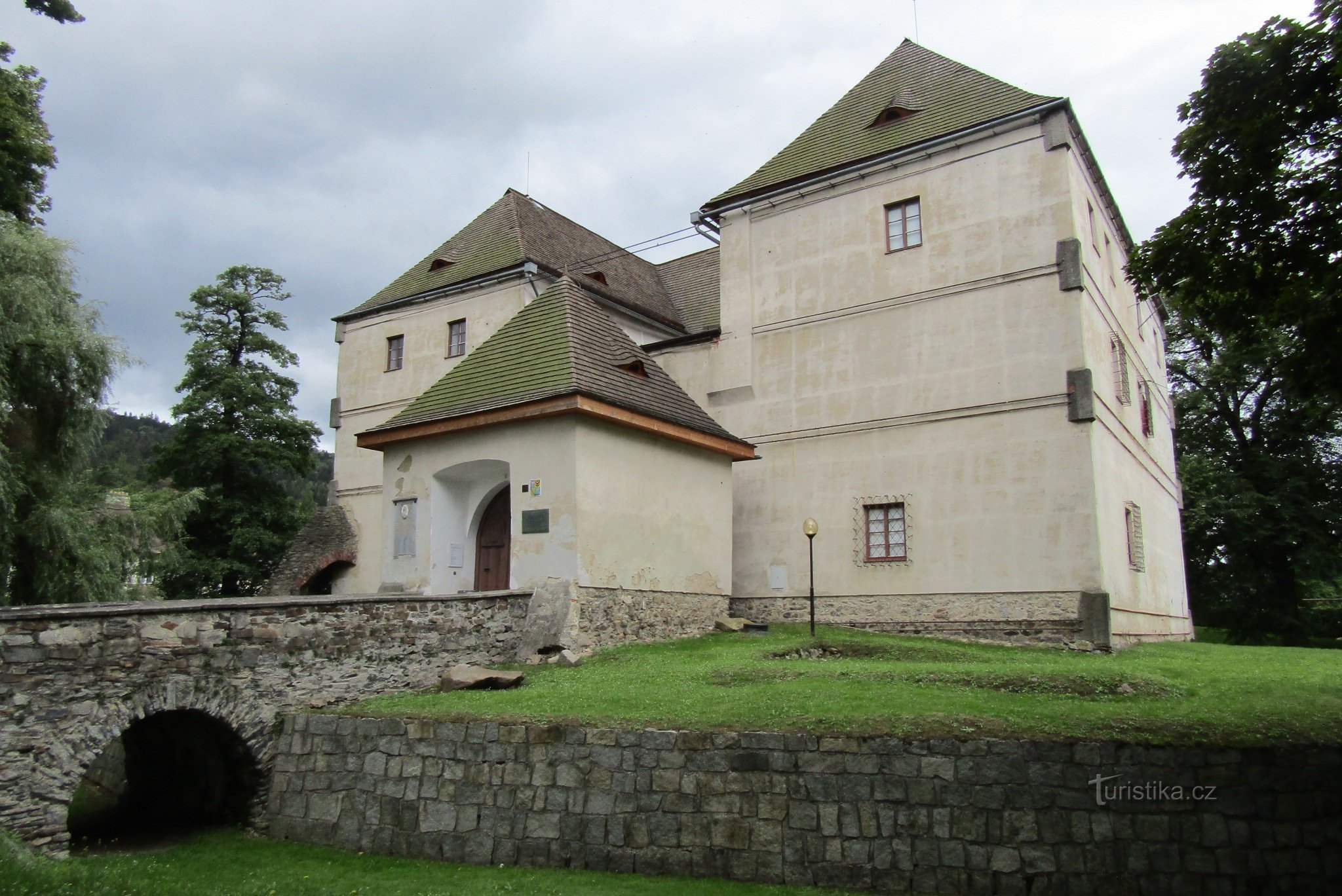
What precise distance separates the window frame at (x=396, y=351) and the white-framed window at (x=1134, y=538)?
56.9ft

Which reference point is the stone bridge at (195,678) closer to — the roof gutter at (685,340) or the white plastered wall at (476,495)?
the white plastered wall at (476,495)

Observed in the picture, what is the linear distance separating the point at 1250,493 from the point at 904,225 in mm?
18590

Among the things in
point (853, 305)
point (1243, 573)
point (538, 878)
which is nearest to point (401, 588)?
point (538, 878)

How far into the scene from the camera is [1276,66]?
7930mm

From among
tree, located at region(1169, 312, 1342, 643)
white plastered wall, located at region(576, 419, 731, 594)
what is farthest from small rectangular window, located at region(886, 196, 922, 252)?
tree, located at region(1169, 312, 1342, 643)

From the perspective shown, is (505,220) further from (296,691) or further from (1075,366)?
(296,691)

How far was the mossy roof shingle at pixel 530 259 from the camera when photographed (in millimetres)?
23328

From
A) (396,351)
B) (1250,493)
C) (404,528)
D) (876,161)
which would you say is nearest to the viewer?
(404,528)

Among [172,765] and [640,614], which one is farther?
[640,614]

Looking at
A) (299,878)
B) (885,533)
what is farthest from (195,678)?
(885,533)

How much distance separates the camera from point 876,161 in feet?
61.6

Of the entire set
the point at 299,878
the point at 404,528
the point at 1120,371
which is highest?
the point at 1120,371

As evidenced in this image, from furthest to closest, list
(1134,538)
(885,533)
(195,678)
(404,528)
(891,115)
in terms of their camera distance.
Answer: (891,115) < (1134,538) < (885,533) < (404,528) < (195,678)

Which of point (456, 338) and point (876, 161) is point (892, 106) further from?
point (456, 338)
